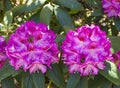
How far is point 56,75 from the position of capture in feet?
5.08

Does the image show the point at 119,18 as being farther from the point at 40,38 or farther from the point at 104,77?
the point at 40,38

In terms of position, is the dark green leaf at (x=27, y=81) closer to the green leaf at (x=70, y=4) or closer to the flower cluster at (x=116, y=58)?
the flower cluster at (x=116, y=58)

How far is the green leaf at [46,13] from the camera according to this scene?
1.78 meters

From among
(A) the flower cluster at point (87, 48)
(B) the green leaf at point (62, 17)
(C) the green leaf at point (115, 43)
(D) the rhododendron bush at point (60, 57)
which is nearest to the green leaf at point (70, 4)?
(B) the green leaf at point (62, 17)

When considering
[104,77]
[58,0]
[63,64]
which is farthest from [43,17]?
[104,77]

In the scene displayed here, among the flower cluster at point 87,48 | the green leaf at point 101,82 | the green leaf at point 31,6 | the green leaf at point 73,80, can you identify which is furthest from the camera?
the green leaf at point 31,6

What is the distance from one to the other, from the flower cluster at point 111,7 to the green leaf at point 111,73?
469 millimetres

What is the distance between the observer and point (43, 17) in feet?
5.89

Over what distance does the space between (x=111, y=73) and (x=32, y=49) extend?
339 mm

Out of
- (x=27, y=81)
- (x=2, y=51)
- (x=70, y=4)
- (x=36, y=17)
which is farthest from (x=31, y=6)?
(x=27, y=81)

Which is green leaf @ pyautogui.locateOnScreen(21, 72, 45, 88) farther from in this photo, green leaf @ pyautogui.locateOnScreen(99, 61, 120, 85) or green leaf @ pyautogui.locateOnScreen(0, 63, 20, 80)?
green leaf @ pyautogui.locateOnScreen(99, 61, 120, 85)

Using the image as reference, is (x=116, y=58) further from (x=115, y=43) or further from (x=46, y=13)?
(x=46, y=13)

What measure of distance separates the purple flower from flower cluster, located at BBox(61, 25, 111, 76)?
7 cm

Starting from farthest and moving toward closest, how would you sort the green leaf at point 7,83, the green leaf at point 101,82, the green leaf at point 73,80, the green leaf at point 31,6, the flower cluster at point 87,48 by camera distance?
the green leaf at point 31,6 < the green leaf at point 7,83 < the green leaf at point 101,82 < the green leaf at point 73,80 < the flower cluster at point 87,48
